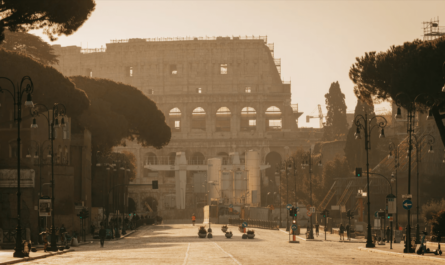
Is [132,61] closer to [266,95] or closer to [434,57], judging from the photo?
[266,95]

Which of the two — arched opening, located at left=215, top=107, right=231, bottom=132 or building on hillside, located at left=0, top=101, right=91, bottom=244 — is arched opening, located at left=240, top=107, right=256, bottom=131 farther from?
building on hillside, located at left=0, top=101, right=91, bottom=244

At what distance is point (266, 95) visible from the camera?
13688 centimetres

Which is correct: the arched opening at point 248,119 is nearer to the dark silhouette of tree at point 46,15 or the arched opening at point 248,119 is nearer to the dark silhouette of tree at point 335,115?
the dark silhouette of tree at point 335,115

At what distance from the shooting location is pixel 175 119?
464ft

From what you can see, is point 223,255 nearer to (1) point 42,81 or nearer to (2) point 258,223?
(1) point 42,81

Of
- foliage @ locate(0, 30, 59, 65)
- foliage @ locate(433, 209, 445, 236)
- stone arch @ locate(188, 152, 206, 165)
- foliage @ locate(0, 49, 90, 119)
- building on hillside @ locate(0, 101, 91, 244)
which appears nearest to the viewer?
foliage @ locate(433, 209, 445, 236)

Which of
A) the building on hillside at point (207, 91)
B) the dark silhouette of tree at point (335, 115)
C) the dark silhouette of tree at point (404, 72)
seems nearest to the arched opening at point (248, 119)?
the building on hillside at point (207, 91)

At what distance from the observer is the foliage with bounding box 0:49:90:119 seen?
54500 mm

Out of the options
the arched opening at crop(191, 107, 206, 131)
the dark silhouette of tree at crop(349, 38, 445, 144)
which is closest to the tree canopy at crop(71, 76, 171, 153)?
the dark silhouette of tree at crop(349, 38, 445, 144)

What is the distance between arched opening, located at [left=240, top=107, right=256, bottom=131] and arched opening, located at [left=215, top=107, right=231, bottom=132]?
319 cm

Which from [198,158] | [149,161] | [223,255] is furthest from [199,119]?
[223,255]

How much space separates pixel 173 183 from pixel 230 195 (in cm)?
1959

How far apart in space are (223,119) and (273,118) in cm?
1026

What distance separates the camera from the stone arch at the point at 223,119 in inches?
5620
